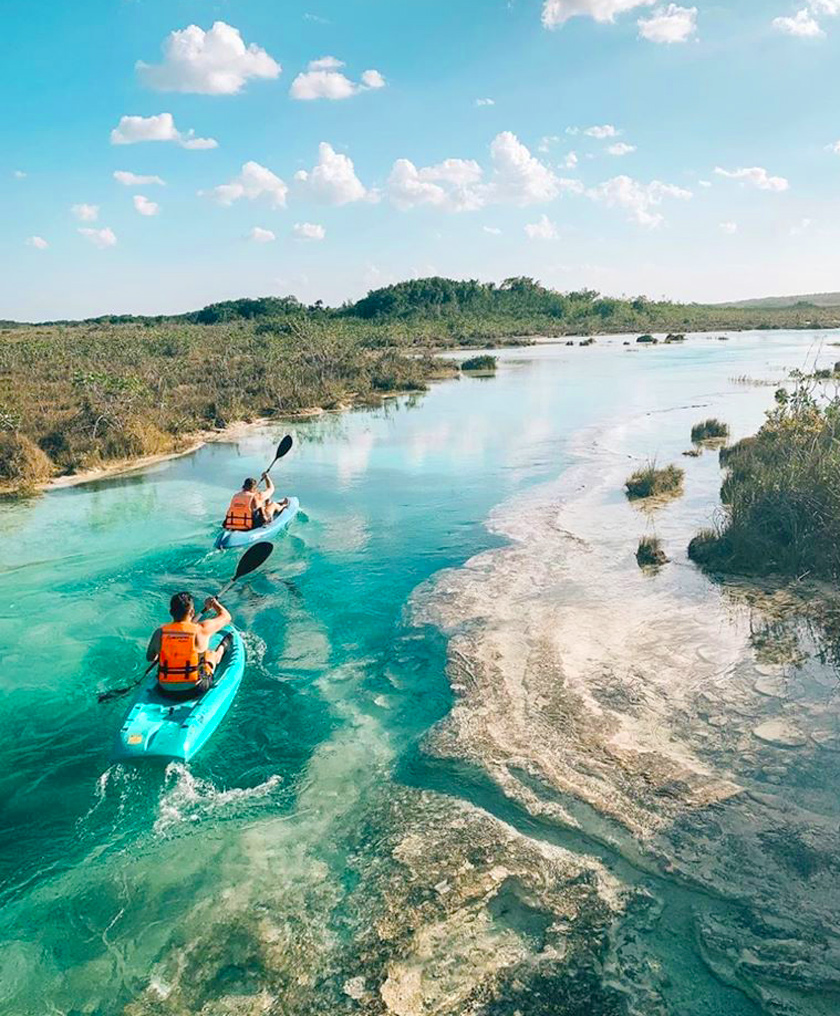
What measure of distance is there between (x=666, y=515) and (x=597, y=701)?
815 cm

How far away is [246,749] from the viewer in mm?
8070

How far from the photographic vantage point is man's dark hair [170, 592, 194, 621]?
26.1ft

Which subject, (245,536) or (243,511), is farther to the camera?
(243,511)

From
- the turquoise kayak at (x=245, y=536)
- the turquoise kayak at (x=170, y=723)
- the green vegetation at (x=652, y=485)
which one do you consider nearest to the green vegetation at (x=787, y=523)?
the green vegetation at (x=652, y=485)

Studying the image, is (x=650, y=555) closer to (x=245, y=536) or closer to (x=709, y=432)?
(x=245, y=536)

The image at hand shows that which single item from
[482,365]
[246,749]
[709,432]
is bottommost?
[246,749]

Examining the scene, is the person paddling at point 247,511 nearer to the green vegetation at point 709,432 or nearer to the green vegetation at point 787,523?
the green vegetation at point 787,523

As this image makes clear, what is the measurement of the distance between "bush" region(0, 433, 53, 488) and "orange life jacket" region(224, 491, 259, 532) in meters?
8.04

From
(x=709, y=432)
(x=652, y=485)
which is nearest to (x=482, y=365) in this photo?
(x=709, y=432)

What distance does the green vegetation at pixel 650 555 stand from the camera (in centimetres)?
1270

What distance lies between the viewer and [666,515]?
1567cm

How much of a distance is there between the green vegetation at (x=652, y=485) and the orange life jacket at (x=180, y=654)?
38.1ft

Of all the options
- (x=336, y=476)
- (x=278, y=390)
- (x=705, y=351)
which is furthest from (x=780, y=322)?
(x=336, y=476)

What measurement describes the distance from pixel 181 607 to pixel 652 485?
12.1m
